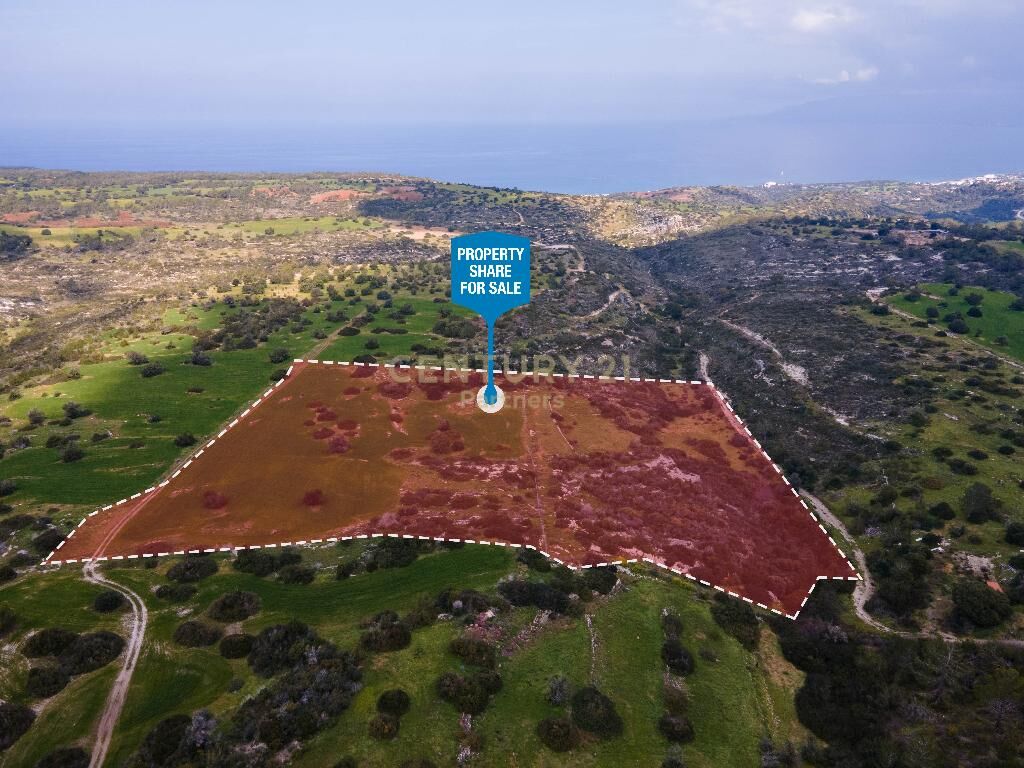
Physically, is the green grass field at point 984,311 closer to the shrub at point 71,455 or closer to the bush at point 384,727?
the bush at point 384,727

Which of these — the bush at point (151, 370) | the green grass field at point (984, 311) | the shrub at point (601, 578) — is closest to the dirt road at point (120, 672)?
the shrub at point (601, 578)

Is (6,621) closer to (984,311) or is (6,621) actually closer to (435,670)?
(435,670)

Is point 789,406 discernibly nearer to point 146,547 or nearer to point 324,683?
point 324,683

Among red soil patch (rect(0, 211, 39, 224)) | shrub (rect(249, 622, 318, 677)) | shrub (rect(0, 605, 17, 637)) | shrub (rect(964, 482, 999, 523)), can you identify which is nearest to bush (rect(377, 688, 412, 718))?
shrub (rect(249, 622, 318, 677))

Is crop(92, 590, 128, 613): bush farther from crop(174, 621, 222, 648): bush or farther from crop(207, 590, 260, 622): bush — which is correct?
crop(207, 590, 260, 622): bush

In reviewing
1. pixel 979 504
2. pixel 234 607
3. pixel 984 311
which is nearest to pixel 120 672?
pixel 234 607
